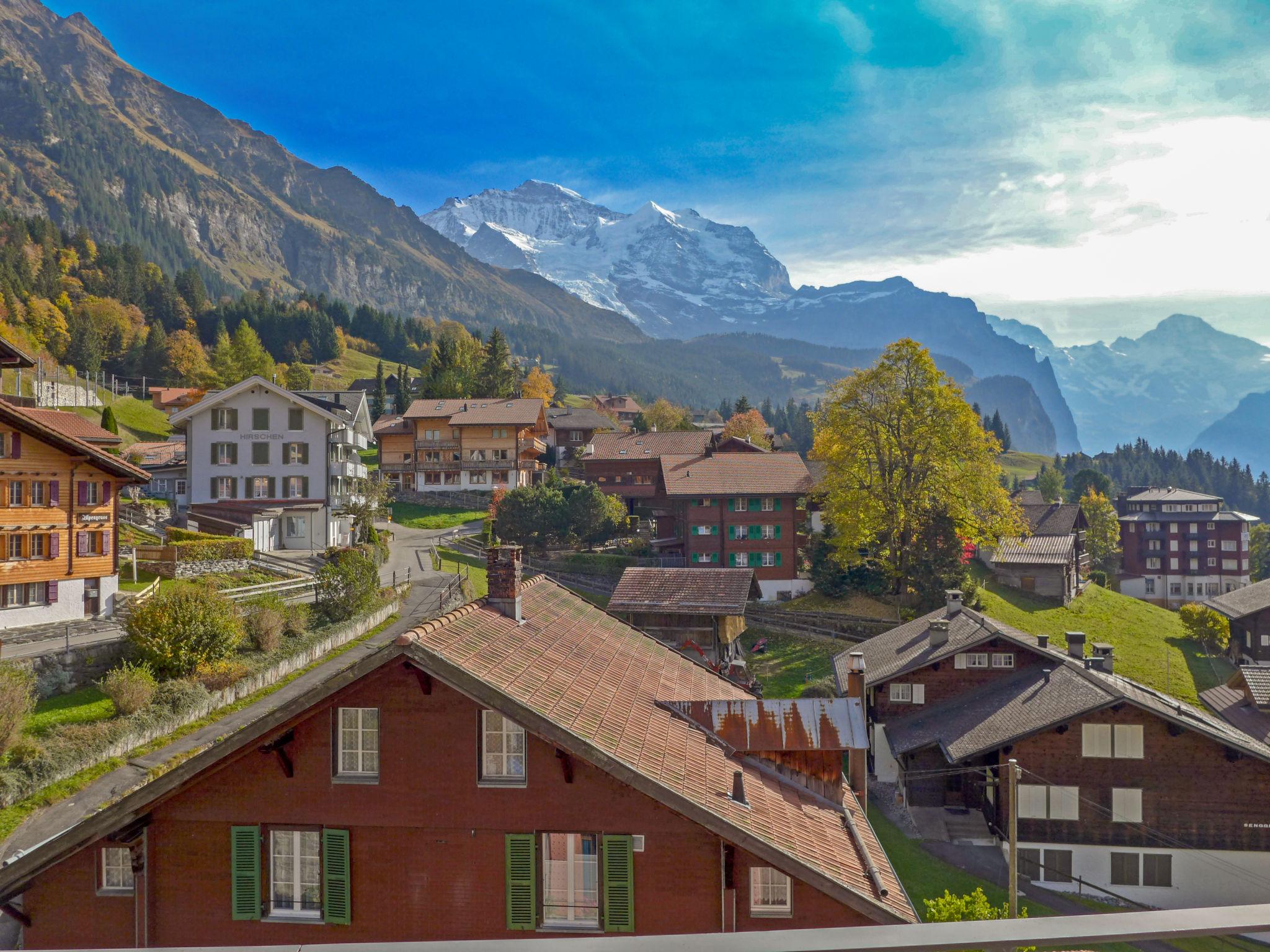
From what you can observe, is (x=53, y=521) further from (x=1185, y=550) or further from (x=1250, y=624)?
(x=1185, y=550)

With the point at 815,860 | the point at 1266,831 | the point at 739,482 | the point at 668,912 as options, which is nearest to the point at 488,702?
the point at 668,912

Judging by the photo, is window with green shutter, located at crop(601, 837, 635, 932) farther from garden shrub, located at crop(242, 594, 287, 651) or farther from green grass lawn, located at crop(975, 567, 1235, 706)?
green grass lawn, located at crop(975, 567, 1235, 706)

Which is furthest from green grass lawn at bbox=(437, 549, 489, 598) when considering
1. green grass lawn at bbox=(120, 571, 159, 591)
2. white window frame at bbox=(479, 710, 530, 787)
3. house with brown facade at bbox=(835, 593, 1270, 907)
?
white window frame at bbox=(479, 710, 530, 787)

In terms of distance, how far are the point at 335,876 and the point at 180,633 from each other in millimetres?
22254

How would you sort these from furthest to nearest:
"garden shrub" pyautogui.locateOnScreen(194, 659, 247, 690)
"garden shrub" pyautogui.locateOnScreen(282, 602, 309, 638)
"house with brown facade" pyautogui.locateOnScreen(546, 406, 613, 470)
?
"house with brown facade" pyautogui.locateOnScreen(546, 406, 613, 470) → "garden shrub" pyautogui.locateOnScreen(282, 602, 309, 638) → "garden shrub" pyautogui.locateOnScreen(194, 659, 247, 690)

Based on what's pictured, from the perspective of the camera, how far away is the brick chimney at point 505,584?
60.4 ft

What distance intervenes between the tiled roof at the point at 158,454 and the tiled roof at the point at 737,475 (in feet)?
143

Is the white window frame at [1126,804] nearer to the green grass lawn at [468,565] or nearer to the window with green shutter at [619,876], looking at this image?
the window with green shutter at [619,876]

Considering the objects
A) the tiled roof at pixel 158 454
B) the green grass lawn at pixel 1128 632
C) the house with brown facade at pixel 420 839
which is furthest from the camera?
the tiled roof at pixel 158 454

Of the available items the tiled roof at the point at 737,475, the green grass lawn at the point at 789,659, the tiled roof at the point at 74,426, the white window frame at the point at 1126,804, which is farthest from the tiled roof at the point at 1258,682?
the tiled roof at the point at 74,426

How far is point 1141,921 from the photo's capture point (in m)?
2.99

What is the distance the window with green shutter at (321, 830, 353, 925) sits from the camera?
14031 mm

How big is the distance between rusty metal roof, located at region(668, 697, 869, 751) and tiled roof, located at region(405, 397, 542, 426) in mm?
71754

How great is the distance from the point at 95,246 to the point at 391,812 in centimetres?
16636
